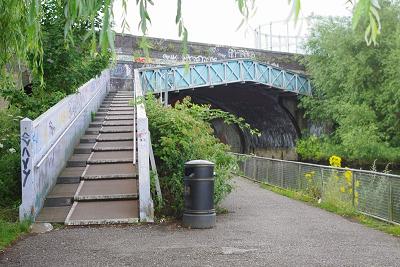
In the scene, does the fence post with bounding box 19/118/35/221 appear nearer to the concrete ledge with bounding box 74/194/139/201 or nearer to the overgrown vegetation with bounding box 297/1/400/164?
the concrete ledge with bounding box 74/194/139/201

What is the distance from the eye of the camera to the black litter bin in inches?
345

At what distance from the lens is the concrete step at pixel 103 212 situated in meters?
8.87

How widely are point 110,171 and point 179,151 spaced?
179 cm

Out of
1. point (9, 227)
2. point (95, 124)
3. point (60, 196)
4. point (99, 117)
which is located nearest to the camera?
point (9, 227)

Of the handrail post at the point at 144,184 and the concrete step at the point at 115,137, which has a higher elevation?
the concrete step at the point at 115,137

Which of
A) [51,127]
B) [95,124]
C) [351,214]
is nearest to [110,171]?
[51,127]

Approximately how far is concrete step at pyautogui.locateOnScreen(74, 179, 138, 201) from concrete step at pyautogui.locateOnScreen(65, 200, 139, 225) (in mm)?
96

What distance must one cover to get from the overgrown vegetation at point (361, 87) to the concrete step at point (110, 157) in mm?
20071

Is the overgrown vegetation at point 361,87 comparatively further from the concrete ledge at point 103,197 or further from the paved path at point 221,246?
the concrete ledge at point 103,197

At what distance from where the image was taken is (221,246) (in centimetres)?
731

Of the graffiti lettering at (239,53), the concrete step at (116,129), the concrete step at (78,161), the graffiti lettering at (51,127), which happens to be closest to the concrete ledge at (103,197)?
the graffiti lettering at (51,127)

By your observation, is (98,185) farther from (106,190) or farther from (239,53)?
(239,53)

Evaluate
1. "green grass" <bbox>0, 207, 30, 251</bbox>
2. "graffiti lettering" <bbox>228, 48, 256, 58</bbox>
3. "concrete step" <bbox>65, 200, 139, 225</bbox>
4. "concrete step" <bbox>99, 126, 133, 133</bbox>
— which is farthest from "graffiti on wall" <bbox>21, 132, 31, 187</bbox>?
"graffiti lettering" <bbox>228, 48, 256, 58</bbox>

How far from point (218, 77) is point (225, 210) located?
23.4 m
